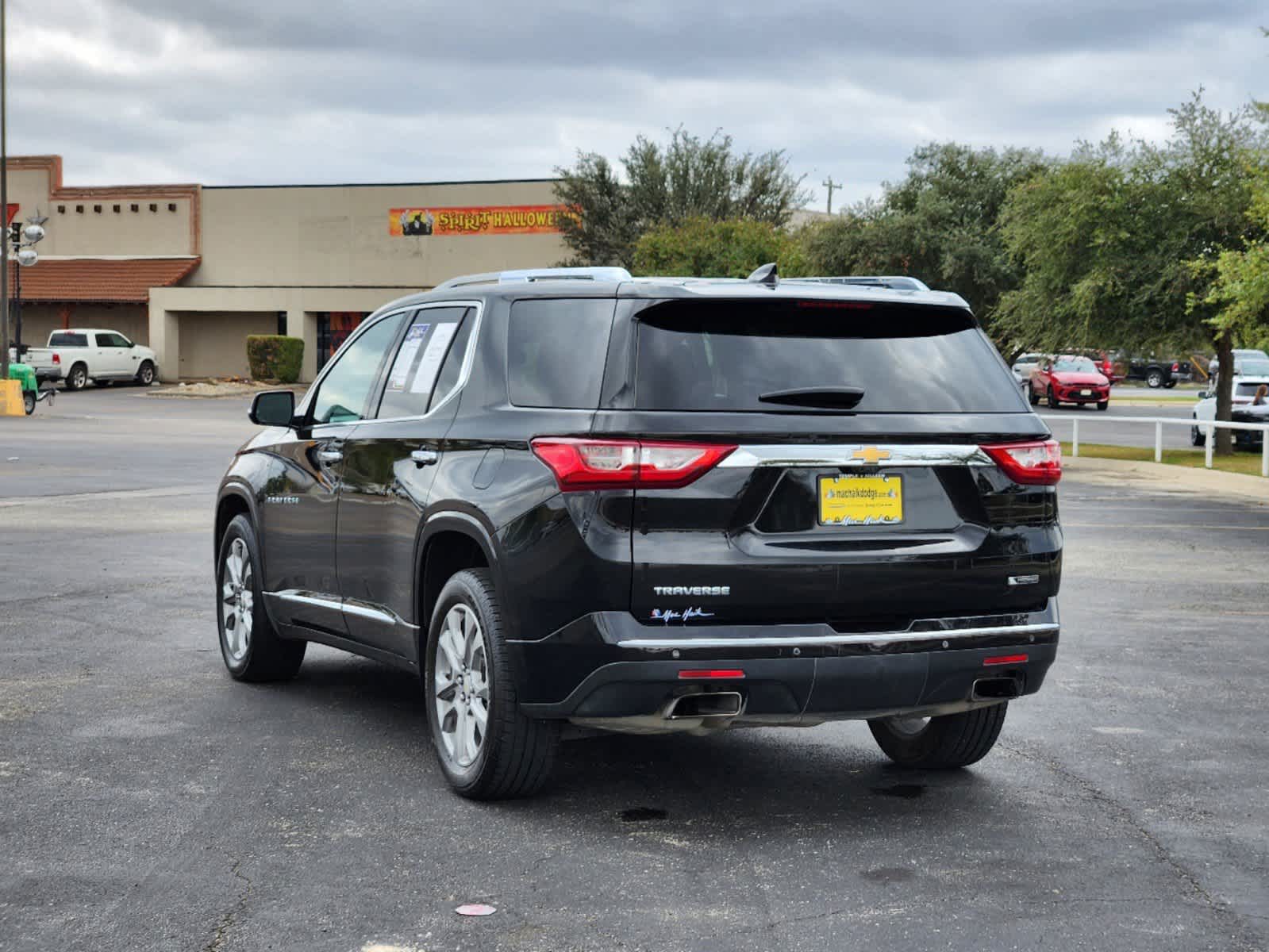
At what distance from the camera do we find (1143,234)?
31.5 metres

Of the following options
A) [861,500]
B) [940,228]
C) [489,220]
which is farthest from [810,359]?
[489,220]

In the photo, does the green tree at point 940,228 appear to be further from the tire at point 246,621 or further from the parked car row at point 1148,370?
the tire at point 246,621

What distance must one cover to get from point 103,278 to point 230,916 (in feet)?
220

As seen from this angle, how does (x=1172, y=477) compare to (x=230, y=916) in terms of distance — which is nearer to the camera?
(x=230, y=916)

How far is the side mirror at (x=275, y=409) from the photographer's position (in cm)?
777

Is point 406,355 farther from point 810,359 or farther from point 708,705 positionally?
point 708,705

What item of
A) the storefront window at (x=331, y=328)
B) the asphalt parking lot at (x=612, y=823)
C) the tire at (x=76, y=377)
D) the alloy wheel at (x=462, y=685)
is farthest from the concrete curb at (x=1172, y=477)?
the storefront window at (x=331, y=328)

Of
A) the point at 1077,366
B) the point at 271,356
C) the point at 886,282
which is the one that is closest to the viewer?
the point at 886,282

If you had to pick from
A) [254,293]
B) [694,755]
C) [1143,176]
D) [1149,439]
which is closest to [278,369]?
[254,293]

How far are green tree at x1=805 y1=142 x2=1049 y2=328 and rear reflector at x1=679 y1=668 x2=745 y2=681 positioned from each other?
41.2 meters

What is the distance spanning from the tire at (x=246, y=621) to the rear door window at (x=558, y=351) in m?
2.58

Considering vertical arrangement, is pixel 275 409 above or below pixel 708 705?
above

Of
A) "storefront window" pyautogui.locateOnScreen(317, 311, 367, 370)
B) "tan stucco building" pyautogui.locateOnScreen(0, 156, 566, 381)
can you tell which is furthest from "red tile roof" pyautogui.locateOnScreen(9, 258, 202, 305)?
"storefront window" pyautogui.locateOnScreen(317, 311, 367, 370)

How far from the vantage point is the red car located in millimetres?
53656
